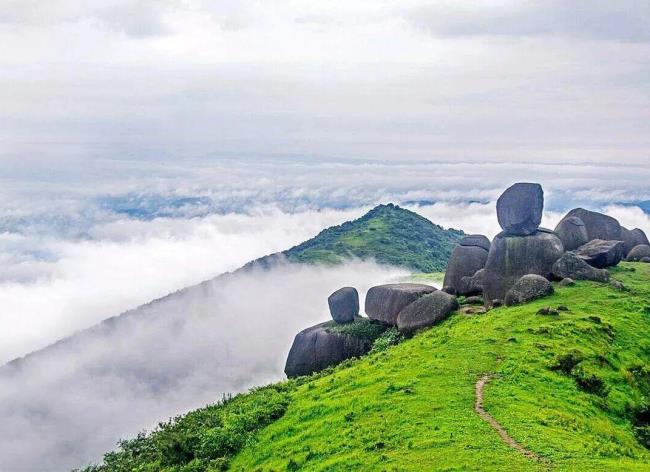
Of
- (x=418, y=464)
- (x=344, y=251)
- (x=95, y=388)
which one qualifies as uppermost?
(x=418, y=464)

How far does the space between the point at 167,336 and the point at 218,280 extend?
36.2 meters

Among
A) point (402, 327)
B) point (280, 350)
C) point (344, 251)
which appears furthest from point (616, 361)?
point (344, 251)

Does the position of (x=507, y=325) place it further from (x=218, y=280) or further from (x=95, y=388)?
(x=218, y=280)

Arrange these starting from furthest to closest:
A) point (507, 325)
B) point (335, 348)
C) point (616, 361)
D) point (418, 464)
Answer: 1. point (335, 348)
2. point (507, 325)
3. point (616, 361)
4. point (418, 464)

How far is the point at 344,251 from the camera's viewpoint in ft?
595

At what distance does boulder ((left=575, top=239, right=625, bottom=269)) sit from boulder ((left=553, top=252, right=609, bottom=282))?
4193 mm

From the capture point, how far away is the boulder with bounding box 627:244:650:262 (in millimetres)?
84438

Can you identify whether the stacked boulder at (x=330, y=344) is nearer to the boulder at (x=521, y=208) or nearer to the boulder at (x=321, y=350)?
the boulder at (x=321, y=350)

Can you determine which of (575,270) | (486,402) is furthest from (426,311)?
(486,402)

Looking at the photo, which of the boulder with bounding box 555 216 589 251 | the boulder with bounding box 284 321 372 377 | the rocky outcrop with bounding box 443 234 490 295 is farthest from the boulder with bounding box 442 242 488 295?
the boulder with bounding box 284 321 372 377

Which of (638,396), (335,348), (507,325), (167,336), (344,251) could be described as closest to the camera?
(638,396)

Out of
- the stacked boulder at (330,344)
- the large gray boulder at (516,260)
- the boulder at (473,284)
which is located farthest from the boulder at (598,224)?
the stacked boulder at (330,344)

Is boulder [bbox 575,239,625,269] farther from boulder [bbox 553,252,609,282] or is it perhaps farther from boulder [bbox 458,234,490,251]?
boulder [bbox 458,234,490,251]

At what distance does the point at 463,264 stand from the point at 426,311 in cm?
1344
